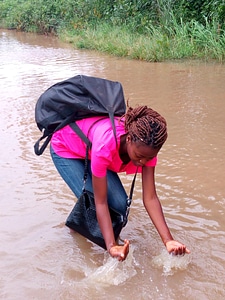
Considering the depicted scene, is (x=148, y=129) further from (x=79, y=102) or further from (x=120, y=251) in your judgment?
(x=120, y=251)

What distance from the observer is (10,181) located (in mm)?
4145

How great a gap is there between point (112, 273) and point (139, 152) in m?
0.81

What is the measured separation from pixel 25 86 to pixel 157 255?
5822 millimetres

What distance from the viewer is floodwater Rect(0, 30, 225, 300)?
8.71ft

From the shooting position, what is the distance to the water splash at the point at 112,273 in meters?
2.67

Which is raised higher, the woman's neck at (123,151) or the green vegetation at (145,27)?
the woman's neck at (123,151)

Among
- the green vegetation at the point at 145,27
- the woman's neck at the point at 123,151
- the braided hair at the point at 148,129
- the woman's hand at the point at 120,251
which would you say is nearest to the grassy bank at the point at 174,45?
the green vegetation at the point at 145,27

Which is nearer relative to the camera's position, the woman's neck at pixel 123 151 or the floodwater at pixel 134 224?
the woman's neck at pixel 123 151

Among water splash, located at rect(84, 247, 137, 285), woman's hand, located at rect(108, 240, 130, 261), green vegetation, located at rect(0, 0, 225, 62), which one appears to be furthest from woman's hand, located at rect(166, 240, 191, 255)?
green vegetation, located at rect(0, 0, 225, 62)

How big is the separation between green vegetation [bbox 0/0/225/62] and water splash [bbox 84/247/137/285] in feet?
24.0

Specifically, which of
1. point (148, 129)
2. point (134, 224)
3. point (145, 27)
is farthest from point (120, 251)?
point (145, 27)

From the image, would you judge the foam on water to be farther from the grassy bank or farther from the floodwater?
the grassy bank

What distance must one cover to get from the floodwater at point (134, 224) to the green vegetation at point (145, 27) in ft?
11.8

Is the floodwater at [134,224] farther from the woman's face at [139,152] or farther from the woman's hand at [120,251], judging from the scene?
the woman's face at [139,152]
